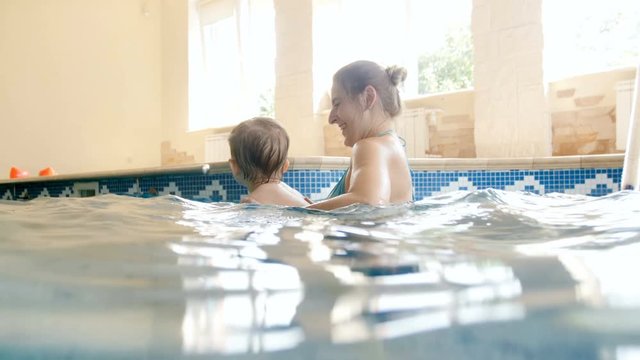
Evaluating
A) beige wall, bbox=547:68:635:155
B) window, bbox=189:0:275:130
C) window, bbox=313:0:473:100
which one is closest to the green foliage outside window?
window, bbox=313:0:473:100

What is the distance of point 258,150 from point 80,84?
8.90m

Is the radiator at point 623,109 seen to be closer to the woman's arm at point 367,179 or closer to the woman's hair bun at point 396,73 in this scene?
the woman's hair bun at point 396,73

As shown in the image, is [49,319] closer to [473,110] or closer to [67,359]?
[67,359]

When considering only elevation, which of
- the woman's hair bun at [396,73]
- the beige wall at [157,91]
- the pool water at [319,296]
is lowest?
the pool water at [319,296]

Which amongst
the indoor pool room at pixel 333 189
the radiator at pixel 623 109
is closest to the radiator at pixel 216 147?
the indoor pool room at pixel 333 189

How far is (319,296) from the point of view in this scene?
0.71 metres

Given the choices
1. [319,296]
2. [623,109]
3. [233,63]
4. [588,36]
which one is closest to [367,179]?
[319,296]

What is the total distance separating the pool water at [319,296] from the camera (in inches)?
20.6

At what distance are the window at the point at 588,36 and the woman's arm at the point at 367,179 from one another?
454cm

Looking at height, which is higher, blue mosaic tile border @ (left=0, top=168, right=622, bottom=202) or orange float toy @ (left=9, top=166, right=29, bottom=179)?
orange float toy @ (left=9, top=166, right=29, bottom=179)

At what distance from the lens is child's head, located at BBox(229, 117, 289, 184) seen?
3.38 meters

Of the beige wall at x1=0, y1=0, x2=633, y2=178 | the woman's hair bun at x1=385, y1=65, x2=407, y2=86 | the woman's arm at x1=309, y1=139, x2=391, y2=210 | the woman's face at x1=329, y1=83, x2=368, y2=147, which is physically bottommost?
the woman's arm at x1=309, y1=139, x2=391, y2=210

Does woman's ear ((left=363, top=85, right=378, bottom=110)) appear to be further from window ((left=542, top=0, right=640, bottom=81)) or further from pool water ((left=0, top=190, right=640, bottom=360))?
window ((left=542, top=0, right=640, bottom=81))

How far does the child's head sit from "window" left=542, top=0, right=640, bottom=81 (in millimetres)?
4239
